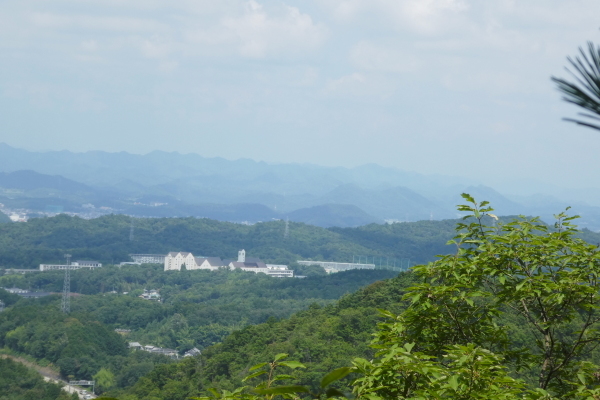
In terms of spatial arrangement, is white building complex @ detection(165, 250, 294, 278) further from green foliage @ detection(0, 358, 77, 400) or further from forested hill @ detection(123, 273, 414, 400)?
forested hill @ detection(123, 273, 414, 400)

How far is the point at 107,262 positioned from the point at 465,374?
7531 cm

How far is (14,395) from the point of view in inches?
1047

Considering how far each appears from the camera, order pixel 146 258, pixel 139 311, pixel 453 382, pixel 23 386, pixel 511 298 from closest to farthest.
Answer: pixel 453 382
pixel 511 298
pixel 23 386
pixel 139 311
pixel 146 258

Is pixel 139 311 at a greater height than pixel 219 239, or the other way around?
pixel 219 239

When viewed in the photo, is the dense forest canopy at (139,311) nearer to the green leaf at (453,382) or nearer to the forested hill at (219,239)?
the forested hill at (219,239)

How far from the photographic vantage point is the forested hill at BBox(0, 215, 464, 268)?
82312mm

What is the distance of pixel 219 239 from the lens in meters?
91.9

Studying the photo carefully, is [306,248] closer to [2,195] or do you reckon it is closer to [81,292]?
[81,292]

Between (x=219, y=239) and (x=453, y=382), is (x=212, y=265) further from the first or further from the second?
(x=453, y=382)

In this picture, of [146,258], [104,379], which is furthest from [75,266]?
[104,379]

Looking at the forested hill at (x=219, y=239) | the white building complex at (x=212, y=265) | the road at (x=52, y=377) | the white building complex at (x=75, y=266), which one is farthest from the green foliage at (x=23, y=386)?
the forested hill at (x=219, y=239)

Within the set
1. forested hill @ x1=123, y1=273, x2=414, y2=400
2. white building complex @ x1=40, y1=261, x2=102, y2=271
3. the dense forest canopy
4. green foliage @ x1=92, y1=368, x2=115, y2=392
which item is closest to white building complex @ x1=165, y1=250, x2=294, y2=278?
the dense forest canopy

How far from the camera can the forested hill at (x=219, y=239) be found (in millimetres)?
82312

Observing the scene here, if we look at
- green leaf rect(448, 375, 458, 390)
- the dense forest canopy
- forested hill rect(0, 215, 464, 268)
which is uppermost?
green leaf rect(448, 375, 458, 390)
